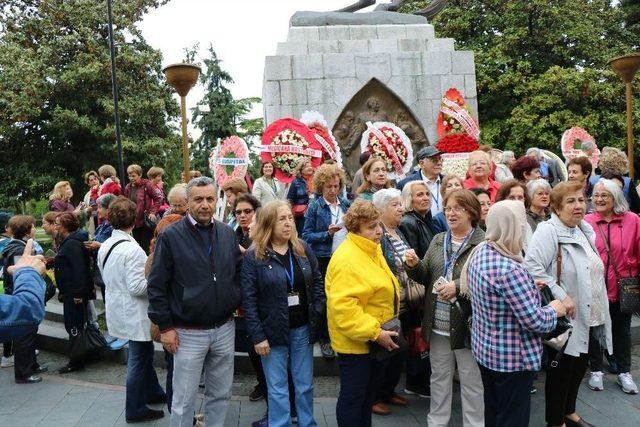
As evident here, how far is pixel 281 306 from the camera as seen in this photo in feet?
12.7

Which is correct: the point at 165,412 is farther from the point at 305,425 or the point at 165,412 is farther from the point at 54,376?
the point at 54,376

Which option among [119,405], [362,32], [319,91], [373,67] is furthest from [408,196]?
[362,32]

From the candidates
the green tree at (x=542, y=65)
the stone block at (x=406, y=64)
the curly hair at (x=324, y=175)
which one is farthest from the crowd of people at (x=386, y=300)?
the green tree at (x=542, y=65)

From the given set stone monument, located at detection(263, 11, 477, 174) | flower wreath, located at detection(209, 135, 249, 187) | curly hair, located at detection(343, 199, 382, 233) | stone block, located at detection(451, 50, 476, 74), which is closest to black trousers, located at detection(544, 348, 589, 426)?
curly hair, located at detection(343, 199, 382, 233)

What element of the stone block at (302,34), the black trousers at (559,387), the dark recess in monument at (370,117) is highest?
the stone block at (302,34)

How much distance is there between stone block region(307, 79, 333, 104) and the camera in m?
9.99

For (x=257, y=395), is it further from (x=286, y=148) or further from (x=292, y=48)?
(x=292, y=48)

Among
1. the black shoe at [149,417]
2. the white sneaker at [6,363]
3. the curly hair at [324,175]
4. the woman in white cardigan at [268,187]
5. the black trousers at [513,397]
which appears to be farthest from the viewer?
the woman in white cardigan at [268,187]

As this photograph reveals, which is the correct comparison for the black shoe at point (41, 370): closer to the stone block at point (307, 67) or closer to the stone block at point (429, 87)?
the stone block at point (307, 67)

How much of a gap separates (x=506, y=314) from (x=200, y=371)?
2.06 meters

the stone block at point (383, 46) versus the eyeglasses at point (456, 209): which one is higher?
the stone block at point (383, 46)

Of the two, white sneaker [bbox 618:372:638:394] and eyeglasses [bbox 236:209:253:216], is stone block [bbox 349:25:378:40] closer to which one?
eyeglasses [bbox 236:209:253:216]

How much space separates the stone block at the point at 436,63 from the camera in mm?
10398

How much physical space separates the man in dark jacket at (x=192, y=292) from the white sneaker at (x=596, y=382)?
341 centimetres
